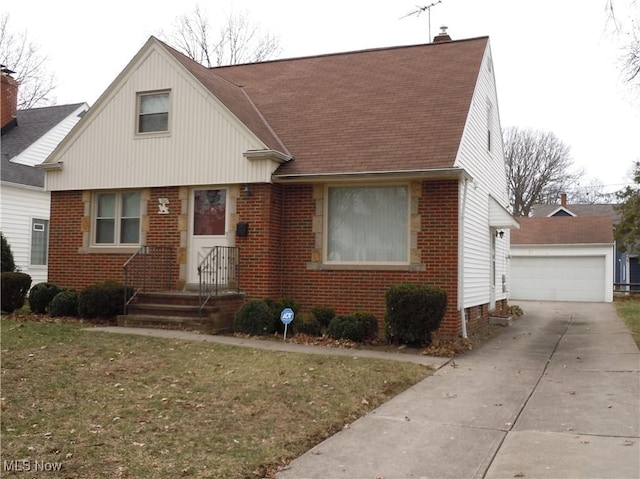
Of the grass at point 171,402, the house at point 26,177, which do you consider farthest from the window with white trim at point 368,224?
the house at point 26,177

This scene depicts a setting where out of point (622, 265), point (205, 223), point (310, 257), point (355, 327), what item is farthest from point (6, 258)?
point (622, 265)

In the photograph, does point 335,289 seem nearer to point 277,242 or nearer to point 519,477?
point 277,242

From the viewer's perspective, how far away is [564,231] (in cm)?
2966

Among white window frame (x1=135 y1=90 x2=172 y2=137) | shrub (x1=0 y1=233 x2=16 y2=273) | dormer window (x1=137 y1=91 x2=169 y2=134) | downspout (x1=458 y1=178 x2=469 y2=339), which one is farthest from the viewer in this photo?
shrub (x1=0 y1=233 x2=16 y2=273)

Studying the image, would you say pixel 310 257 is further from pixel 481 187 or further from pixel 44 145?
pixel 44 145

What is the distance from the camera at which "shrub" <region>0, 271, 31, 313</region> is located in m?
13.3

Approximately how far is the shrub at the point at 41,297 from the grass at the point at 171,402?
3.69 metres

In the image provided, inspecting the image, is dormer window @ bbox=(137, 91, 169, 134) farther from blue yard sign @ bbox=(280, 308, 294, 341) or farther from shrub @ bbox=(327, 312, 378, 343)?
shrub @ bbox=(327, 312, 378, 343)

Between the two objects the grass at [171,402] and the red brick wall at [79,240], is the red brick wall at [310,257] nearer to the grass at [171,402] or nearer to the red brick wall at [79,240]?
the red brick wall at [79,240]

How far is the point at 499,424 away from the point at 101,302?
29.2 feet

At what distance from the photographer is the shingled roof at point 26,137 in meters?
20.5

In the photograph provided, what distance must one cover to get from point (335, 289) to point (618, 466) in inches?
319

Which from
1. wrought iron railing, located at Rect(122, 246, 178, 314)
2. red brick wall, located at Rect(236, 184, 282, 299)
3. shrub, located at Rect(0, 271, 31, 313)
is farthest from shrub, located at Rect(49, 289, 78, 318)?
red brick wall, located at Rect(236, 184, 282, 299)

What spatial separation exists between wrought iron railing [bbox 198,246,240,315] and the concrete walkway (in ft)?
7.35
